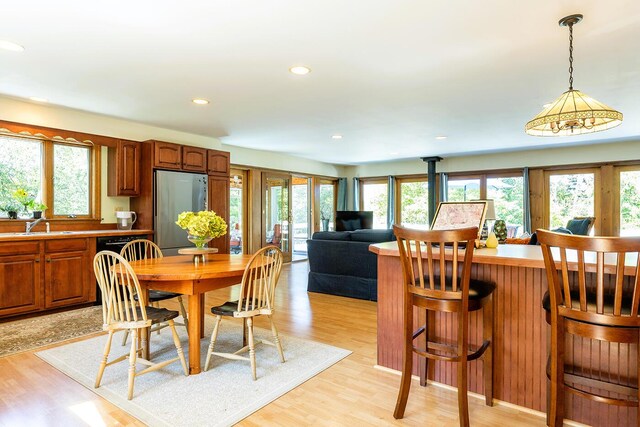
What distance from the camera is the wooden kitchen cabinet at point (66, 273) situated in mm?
4000

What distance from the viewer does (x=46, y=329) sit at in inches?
139

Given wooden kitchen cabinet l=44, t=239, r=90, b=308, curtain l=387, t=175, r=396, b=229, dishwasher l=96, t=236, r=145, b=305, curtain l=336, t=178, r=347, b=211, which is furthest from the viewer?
curtain l=336, t=178, r=347, b=211

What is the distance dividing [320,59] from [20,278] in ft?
12.2

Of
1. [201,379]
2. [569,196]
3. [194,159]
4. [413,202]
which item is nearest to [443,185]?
[413,202]

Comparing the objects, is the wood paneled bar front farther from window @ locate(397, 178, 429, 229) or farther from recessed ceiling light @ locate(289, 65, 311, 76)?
window @ locate(397, 178, 429, 229)

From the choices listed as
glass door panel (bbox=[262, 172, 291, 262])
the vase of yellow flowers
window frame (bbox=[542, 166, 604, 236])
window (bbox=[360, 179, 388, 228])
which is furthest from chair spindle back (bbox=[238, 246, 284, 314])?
window (bbox=[360, 179, 388, 228])

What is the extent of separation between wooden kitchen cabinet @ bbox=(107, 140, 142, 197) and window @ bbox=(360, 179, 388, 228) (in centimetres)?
599

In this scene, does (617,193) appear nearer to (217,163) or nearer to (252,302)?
(217,163)

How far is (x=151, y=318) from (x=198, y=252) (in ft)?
2.11

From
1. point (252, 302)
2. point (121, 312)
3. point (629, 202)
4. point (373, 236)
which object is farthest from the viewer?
point (629, 202)

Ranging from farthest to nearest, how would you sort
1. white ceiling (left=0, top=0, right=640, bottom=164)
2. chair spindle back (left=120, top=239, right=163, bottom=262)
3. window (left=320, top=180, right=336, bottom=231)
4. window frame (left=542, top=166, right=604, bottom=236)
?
window (left=320, top=180, right=336, bottom=231) < window frame (left=542, top=166, right=604, bottom=236) < chair spindle back (left=120, top=239, right=163, bottom=262) < white ceiling (left=0, top=0, right=640, bottom=164)

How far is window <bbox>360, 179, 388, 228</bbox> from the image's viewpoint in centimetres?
946

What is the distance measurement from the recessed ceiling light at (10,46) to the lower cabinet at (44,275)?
198 centimetres

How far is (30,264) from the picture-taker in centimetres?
386
